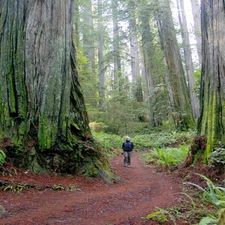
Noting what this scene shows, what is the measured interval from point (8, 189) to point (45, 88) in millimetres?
2202

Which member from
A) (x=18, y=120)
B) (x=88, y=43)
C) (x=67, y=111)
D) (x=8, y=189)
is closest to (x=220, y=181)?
(x=67, y=111)

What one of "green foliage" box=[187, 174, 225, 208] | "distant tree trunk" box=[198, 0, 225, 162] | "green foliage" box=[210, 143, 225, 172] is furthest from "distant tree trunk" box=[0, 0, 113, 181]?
"distant tree trunk" box=[198, 0, 225, 162]

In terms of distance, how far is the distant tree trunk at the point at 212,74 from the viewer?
551cm

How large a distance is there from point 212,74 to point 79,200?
4.26 m

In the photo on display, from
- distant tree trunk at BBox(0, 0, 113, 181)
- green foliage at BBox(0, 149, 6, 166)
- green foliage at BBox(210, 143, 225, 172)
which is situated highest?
distant tree trunk at BBox(0, 0, 113, 181)

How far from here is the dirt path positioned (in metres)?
3.06

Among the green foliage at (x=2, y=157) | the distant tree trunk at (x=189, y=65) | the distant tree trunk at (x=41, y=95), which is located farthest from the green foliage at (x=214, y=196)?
the distant tree trunk at (x=189, y=65)

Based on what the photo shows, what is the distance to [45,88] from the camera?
5.21 m

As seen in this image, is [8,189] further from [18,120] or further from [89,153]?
[89,153]

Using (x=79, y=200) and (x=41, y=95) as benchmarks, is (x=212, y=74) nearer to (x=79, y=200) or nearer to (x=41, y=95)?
(x=41, y=95)

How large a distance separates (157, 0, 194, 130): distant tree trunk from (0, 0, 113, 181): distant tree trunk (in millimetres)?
9225

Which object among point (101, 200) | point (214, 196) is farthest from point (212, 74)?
point (101, 200)

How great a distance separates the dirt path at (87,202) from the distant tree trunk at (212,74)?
5.17ft

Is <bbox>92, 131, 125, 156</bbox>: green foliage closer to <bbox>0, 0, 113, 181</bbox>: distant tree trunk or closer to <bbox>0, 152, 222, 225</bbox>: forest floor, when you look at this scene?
<bbox>0, 0, 113, 181</bbox>: distant tree trunk
